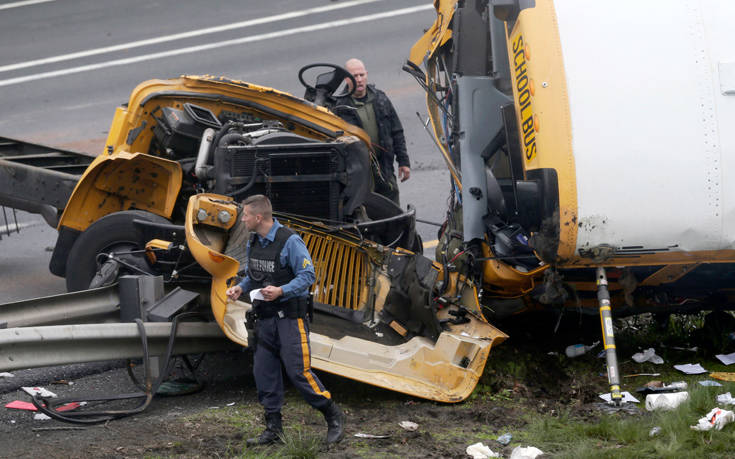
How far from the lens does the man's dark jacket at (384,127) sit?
368 inches

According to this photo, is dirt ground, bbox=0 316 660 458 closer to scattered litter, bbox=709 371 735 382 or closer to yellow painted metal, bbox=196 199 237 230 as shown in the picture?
scattered litter, bbox=709 371 735 382

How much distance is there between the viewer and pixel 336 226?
7578 millimetres

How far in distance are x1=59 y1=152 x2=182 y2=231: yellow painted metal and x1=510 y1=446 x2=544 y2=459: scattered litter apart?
376 centimetres

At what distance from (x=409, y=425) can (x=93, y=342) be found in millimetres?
2053

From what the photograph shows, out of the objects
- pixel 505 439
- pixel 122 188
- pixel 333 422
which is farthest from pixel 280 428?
pixel 122 188

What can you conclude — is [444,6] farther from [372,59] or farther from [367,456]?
[372,59]

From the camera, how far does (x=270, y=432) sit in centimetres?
591

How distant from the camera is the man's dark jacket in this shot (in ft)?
30.7

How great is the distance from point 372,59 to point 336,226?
7595 millimetres

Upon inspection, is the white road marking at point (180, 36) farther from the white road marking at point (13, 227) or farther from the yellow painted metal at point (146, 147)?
the yellow painted metal at point (146, 147)

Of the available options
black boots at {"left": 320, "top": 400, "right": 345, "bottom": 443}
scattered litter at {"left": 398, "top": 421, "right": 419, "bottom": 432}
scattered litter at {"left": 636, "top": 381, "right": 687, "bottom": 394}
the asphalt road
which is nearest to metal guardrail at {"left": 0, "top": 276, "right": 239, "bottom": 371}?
black boots at {"left": 320, "top": 400, "right": 345, "bottom": 443}

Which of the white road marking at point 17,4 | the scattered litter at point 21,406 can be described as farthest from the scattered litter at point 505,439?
the white road marking at point 17,4

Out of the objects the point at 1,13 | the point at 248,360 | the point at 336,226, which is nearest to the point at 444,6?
the point at 336,226

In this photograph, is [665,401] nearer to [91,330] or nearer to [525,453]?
[525,453]
